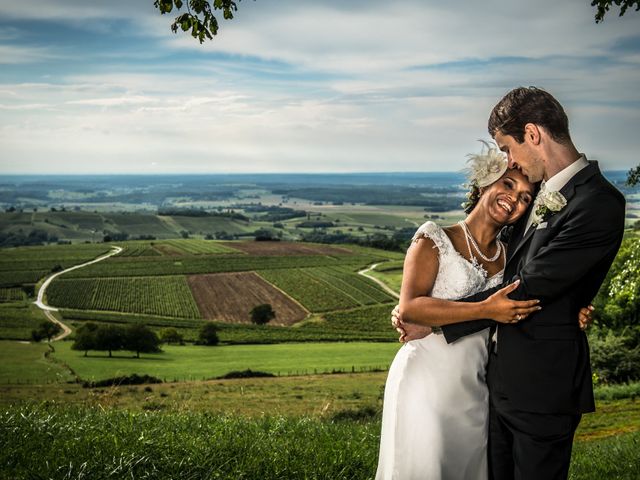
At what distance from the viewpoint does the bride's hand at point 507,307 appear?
3.09 m

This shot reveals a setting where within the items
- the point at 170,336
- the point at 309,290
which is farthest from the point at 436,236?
the point at 309,290

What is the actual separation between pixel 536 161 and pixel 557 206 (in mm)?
350

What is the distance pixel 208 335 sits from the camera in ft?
198

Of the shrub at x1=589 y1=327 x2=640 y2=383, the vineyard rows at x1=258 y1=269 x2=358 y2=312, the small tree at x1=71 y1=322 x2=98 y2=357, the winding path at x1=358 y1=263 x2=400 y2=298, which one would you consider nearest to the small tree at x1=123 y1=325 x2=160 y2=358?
the small tree at x1=71 y1=322 x2=98 y2=357

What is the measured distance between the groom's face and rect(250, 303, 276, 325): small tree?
6434cm

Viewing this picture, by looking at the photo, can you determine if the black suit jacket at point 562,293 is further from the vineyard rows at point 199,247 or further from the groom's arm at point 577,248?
the vineyard rows at point 199,247

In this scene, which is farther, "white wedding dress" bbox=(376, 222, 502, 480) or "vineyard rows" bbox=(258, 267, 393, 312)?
"vineyard rows" bbox=(258, 267, 393, 312)

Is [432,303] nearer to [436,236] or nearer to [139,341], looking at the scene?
[436,236]

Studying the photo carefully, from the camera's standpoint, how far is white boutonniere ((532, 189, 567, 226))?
10.1ft

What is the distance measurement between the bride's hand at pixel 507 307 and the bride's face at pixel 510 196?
56 centimetres

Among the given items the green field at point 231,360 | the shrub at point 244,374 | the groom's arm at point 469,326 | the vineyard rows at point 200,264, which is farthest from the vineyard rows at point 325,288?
the groom's arm at point 469,326

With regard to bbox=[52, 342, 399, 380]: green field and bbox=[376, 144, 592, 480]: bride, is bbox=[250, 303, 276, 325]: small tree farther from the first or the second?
bbox=[376, 144, 592, 480]: bride

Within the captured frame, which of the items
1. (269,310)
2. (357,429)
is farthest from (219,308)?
(357,429)

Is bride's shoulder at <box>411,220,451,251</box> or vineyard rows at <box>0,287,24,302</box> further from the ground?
bride's shoulder at <box>411,220,451,251</box>
